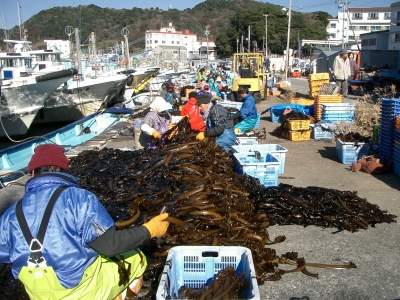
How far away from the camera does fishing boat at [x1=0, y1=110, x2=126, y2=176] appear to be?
39.9 feet

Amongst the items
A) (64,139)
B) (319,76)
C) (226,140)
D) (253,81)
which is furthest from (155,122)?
(319,76)

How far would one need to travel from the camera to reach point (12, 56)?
20.7 m

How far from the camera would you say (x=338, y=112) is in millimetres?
11859

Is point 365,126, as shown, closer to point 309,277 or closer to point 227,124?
point 227,124

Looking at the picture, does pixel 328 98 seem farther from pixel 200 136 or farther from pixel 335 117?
pixel 200 136

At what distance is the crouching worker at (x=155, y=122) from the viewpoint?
308 inches

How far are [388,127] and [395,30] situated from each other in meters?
42.5

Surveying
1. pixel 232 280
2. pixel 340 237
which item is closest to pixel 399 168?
pixel 340 237

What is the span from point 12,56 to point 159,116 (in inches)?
625

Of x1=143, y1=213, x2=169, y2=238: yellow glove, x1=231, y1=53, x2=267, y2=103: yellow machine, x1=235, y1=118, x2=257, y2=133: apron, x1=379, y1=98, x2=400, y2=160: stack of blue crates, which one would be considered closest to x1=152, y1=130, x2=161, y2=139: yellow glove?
x1=235, y1=118, x2=257, y2=133: apron

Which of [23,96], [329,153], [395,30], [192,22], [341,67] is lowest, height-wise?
[329,153]

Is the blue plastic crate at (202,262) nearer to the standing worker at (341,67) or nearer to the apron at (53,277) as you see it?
the apron at (53,277)

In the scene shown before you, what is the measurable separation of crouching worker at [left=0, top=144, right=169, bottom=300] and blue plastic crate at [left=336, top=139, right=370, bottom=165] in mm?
7018

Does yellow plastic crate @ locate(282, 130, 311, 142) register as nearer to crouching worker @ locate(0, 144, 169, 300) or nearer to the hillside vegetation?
crouching worker @ locate(0, 144, 169, 300)
